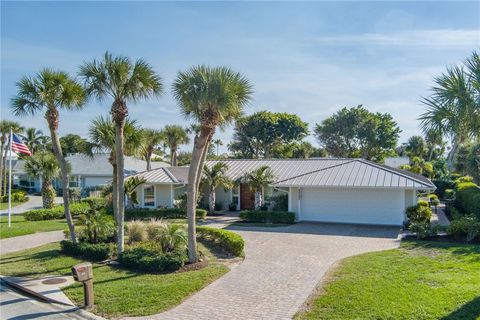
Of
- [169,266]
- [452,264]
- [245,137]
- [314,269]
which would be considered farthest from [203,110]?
[245,137]

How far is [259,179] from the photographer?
24.4m

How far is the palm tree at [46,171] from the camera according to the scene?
1110 inches

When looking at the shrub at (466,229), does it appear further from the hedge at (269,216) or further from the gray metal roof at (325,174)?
the hedge at (269,216)

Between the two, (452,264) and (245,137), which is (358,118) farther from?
(452,264)

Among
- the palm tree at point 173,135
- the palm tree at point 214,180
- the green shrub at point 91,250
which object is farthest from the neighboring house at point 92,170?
the green shrub at point 91,250

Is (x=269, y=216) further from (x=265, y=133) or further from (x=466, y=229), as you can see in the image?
(x=265, y=133)

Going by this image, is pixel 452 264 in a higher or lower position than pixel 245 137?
lower

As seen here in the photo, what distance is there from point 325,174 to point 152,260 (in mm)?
14090

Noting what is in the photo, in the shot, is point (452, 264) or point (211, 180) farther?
point (211, 180)

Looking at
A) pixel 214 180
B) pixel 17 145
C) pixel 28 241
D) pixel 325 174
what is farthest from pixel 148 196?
pixel 325 174

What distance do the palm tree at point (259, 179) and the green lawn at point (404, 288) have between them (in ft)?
38.3

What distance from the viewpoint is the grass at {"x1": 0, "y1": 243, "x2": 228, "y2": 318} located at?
9.10 meters

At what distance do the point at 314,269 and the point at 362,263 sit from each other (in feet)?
5.06

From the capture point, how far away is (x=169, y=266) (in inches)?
468
